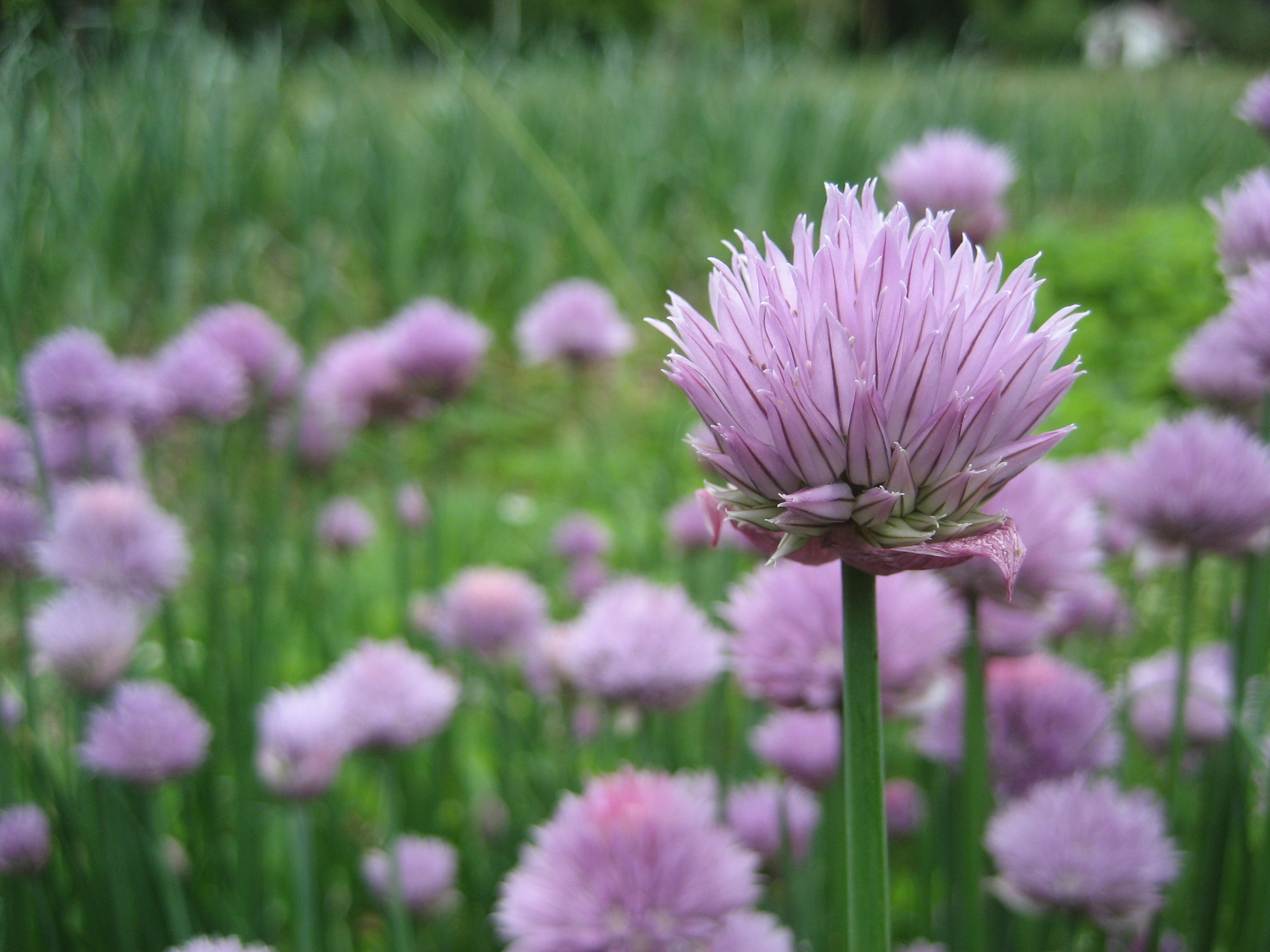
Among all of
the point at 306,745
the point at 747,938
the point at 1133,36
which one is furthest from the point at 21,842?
the point at 1133,36

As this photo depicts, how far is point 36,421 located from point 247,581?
0.28 metres

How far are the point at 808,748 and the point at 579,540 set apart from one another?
910mm

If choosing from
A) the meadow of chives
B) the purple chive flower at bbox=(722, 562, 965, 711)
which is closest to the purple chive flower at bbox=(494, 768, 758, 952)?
the purple chive flower at bbox=(722, 562, 965, 711)

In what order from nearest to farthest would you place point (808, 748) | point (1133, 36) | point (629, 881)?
point (629, 881) < point (808, 748) < point (1133, 36)

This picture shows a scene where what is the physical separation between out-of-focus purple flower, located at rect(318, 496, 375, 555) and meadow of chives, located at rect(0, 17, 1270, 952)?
59 mm

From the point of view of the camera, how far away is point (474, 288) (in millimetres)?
3383

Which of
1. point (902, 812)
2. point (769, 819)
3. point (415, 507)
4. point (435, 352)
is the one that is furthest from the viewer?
point (415, 507)

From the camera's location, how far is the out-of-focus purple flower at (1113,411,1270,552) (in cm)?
74

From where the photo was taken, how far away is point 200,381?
1098mm

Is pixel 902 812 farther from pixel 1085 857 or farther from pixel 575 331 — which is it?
pixel 575 331

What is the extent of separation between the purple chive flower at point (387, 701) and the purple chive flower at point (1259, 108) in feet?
2.74

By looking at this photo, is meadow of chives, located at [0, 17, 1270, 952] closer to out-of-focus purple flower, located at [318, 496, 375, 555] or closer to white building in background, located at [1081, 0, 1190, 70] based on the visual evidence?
out-of-focus purple flower, located at [318, 496, 375, 555]

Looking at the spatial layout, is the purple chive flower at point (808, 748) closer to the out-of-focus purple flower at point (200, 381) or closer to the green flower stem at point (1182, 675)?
the green flower stem at point (1182, 675)

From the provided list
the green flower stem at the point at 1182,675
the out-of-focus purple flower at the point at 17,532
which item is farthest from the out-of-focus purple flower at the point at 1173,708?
the out-of-focus purple flower at the point at 17,532
